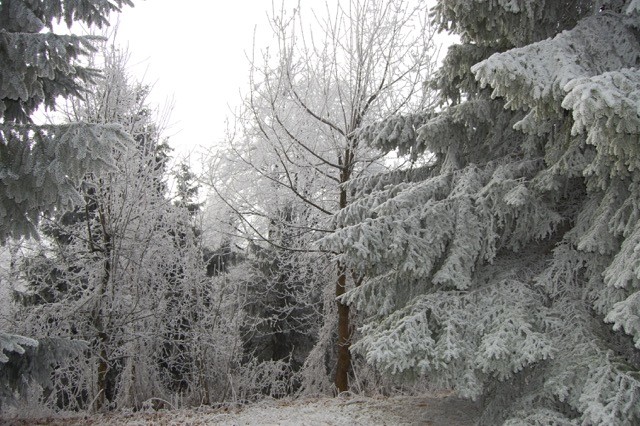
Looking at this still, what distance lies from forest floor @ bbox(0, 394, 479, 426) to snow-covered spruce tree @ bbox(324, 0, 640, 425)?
79 centimetres

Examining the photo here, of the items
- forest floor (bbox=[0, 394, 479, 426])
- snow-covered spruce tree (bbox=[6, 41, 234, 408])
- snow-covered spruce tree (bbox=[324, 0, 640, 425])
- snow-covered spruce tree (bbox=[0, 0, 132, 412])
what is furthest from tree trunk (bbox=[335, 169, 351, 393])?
snow-covered spruce tree (bbox=[0, 0, 132, 412])

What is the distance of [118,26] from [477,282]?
7596mm

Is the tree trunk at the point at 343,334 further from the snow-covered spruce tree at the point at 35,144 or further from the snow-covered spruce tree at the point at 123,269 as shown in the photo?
the snow-covered spruce tree at the point at 35,144

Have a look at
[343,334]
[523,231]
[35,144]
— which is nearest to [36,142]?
[35,144]

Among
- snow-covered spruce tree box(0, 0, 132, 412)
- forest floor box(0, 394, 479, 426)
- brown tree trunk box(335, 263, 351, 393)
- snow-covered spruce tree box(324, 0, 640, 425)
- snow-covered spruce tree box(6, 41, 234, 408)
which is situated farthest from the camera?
snow-covered spruce tree box(6, 41, 234, 408)

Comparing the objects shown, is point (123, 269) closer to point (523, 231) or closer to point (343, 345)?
point (343, 345)

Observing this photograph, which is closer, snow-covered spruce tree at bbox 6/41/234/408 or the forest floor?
the forest floor

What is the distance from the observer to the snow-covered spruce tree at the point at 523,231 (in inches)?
148

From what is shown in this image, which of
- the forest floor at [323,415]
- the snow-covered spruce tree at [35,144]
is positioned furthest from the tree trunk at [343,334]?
the snow-covered spruce tree at [35,144]

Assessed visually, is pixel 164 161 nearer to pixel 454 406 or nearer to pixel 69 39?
pixel 69 39

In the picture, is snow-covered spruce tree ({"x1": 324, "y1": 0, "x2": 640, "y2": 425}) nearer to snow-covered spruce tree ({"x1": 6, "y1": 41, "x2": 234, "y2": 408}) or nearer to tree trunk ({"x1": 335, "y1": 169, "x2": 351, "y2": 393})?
tree trunk ({"x1": 335, "y1": 169, "x2": 351, "y2": 393})

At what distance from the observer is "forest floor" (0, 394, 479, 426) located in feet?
17.4

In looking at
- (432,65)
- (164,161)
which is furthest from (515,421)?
(164,161)

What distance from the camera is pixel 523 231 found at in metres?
5.01
